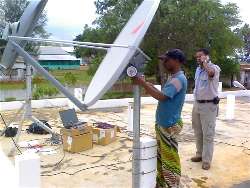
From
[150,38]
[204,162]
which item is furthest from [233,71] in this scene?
[204,162]

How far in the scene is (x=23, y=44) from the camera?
16.1 feet

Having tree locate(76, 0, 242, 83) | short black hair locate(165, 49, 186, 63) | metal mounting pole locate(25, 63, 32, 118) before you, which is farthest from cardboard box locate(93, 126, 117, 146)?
tree locate(76, 0, 242, 83)

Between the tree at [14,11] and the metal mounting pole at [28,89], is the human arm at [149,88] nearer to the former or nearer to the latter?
the metal mounting pole at [28,89]

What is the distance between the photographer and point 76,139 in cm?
658

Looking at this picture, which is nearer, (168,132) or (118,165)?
(168,132)

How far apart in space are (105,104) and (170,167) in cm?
861

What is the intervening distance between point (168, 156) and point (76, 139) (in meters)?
2.76

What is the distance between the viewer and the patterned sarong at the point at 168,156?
4140 millimetres

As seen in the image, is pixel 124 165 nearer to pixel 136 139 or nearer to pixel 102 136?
Answer: pixel 102 136

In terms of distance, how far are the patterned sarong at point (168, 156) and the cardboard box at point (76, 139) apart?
262 centimetres

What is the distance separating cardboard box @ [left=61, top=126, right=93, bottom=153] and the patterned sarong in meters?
2.62

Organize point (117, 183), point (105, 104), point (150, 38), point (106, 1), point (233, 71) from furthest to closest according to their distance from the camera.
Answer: point (233, 71), point (106, 1), point (150, 38), point (105, 104), point (117, 183)

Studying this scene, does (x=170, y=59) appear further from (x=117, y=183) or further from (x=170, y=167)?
(x=117, y=183)

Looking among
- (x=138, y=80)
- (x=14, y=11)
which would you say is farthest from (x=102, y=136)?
(x=14, y=11)
